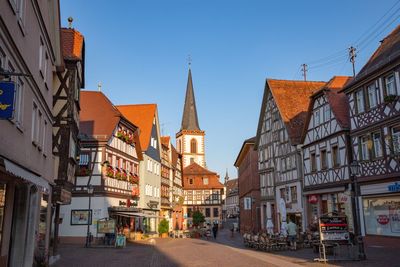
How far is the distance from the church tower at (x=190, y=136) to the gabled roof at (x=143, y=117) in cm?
5224

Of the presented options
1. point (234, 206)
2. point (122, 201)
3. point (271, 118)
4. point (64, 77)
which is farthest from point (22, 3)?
point (234, 206)

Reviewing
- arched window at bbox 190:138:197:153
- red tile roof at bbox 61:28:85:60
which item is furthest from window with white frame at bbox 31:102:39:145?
arched window at bbox 190:138:197:153

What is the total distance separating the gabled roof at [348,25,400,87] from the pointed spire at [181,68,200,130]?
257ft

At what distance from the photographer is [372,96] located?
80.5 ft

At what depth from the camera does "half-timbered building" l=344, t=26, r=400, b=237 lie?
22.4 metres

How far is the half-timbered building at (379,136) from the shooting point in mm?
22391

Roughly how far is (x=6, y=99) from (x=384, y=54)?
2213 centimetres

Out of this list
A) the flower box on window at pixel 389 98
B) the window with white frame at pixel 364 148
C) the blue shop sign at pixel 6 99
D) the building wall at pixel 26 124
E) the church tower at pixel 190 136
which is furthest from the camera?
the church tower at pixel 190 136

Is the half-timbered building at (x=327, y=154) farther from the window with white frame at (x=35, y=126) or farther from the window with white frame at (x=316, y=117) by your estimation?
the window with white frame at (x=35, y=126)

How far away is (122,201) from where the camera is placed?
126 ft

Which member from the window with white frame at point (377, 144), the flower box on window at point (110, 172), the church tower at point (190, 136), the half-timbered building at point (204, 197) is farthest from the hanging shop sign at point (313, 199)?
the church tower at point (190, 136)

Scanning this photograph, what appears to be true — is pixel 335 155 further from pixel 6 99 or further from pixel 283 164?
pixel 6 99

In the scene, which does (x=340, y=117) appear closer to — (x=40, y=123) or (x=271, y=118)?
(x=271, y=118)

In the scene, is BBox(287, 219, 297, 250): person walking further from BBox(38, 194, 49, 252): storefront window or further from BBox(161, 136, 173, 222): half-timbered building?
BBox(161, 136, 173, 222): half-timbered building
